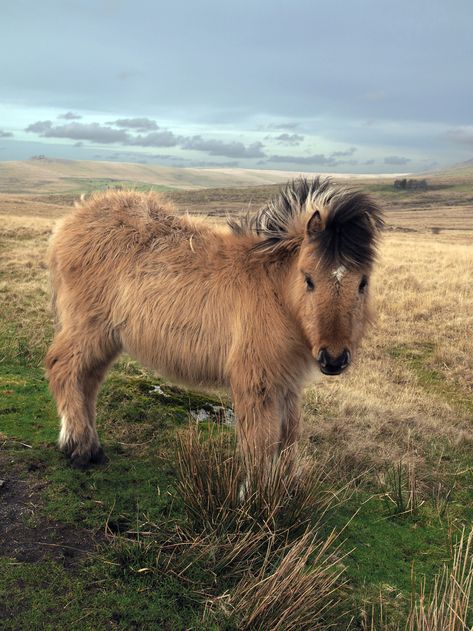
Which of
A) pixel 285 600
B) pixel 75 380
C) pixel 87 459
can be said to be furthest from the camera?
pixel 75 380

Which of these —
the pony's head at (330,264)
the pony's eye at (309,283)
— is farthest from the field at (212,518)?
the pony's eye at (309,283)

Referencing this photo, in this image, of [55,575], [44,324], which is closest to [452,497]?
[55,575]

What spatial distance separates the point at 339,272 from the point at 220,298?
1.18 meters

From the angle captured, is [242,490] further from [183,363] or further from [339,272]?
[339,272]

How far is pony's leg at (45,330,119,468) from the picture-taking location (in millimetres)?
4938

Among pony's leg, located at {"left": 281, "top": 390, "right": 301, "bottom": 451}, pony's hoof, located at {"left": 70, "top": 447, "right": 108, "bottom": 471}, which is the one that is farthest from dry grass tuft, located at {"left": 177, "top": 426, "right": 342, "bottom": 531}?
pony's hoof, located at {"left": 70, "top": 447, "right": 108, "bottom": 471}

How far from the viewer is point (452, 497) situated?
542 cm

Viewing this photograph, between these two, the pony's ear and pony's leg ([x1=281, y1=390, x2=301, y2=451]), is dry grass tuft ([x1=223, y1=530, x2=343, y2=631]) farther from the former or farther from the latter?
the pony's ear

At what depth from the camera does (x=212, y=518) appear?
3.65 meters

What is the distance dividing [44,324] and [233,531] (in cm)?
826

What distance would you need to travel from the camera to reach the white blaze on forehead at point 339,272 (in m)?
3.84

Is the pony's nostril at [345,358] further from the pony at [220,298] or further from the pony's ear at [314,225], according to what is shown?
the pony's ear at [314,225]

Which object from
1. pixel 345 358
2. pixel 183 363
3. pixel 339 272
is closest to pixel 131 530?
pixel 183 363

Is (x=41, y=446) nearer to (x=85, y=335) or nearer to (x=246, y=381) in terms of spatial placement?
(x=85, y=335)
